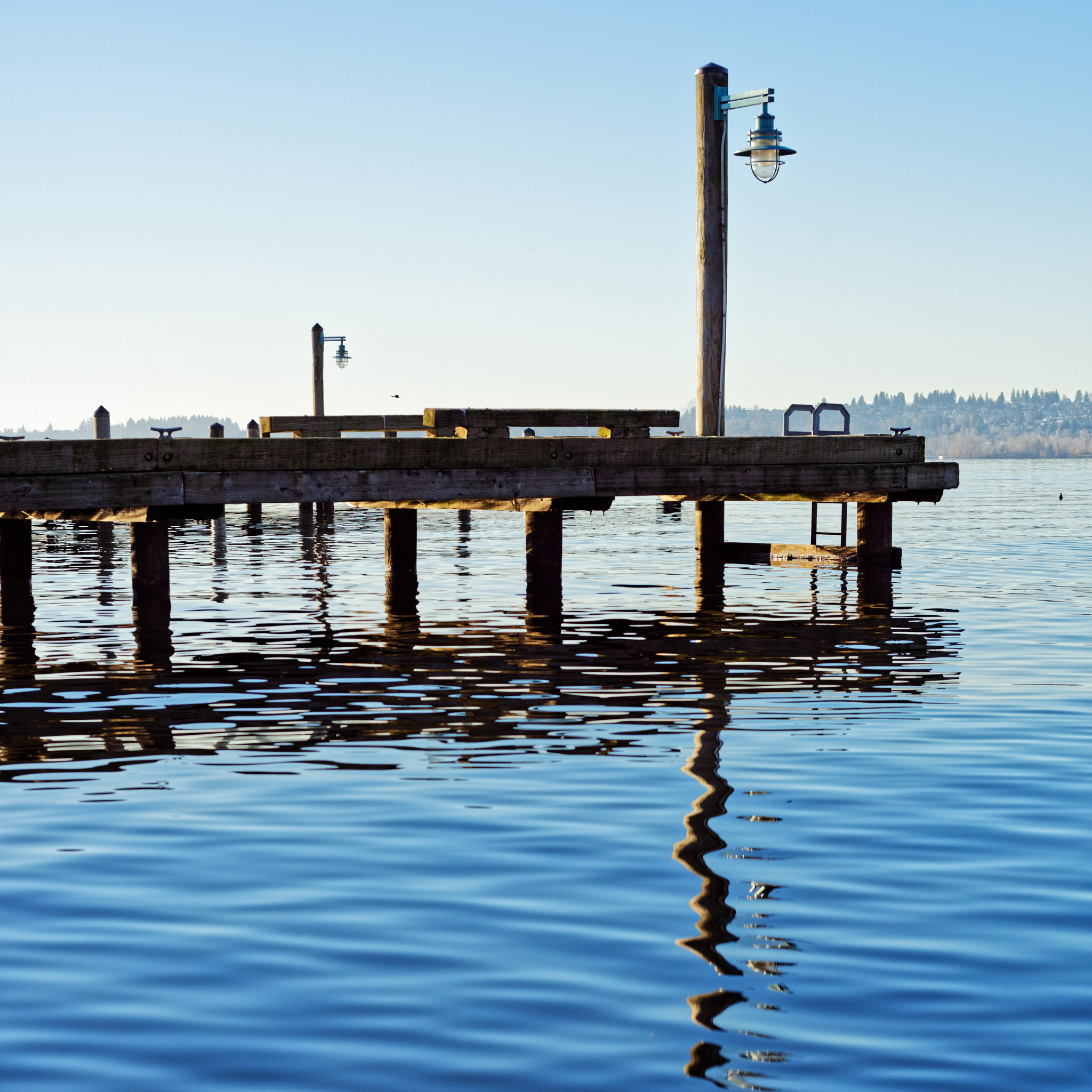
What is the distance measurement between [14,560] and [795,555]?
10.5 meters

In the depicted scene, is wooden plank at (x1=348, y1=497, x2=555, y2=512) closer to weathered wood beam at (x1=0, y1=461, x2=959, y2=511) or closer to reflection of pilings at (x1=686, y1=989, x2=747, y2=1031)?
weathered wood beam at (x1=0, y1=461, x2=959, y2=511)

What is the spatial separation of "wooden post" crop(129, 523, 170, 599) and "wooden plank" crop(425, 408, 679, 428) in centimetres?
323

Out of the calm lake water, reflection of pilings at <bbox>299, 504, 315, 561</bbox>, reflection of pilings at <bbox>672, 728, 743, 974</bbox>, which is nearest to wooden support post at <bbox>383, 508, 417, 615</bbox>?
the calm lake water

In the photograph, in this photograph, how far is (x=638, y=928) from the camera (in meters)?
5.50

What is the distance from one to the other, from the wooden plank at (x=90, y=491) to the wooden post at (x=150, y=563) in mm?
1515

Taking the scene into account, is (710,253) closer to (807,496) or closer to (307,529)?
(807,496)

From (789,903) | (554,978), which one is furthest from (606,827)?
(554,978)

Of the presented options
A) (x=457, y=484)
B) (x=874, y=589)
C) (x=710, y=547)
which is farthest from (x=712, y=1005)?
(x=710, y=547)

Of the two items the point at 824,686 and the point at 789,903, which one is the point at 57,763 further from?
→ the point at 824,686

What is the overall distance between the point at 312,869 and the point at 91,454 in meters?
8.41

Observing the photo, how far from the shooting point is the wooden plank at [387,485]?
14.2 meters

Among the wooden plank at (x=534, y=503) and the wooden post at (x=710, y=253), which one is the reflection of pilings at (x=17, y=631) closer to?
the wooden plank at (x=534, y=503)

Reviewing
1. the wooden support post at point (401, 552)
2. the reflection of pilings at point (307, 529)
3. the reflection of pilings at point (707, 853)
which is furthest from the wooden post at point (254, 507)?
the reflection of pilings at point (707, 853)

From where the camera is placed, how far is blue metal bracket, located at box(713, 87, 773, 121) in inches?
678
